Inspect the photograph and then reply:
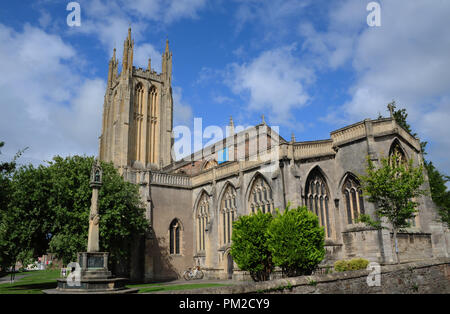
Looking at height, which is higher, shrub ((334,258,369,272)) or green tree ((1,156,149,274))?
green tree ((1,156,149,274))

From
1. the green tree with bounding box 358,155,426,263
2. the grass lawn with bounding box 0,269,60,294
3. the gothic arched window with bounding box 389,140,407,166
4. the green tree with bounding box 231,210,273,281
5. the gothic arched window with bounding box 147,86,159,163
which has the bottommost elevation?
the grass lawn with bounding box 0,269,60,294

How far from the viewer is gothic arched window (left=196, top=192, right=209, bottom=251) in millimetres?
29625

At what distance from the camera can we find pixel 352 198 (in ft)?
69.9

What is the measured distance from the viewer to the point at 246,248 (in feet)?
60.7

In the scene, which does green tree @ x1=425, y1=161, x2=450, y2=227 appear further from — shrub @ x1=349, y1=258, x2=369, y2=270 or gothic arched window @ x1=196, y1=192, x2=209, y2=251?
gothic arched window @ x1=196, y1=192, x2=209, y2=251

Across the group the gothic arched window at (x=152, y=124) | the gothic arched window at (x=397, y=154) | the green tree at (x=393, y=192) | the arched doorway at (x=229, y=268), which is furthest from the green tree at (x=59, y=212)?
the gothic arched window at (x=152, y=124)

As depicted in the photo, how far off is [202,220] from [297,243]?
47.6ft

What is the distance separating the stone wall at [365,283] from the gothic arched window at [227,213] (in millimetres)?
15102

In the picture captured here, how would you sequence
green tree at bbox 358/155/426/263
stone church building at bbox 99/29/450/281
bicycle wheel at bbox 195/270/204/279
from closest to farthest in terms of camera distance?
green tree at bbox 358/155/426/263 → stone church building at bbox 99/29/450/281 → bicycle wheel at bbox 195/270/204/279

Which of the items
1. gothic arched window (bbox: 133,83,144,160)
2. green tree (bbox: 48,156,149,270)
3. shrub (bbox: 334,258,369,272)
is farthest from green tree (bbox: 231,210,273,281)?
gothic arched window (bbox: 133,83,144,160)

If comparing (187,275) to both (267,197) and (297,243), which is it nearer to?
(267,197)

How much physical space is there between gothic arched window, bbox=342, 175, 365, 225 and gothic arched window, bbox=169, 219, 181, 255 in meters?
14.5

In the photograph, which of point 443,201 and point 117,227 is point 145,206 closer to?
point 117,227

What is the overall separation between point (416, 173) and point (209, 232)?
54.3 feet
